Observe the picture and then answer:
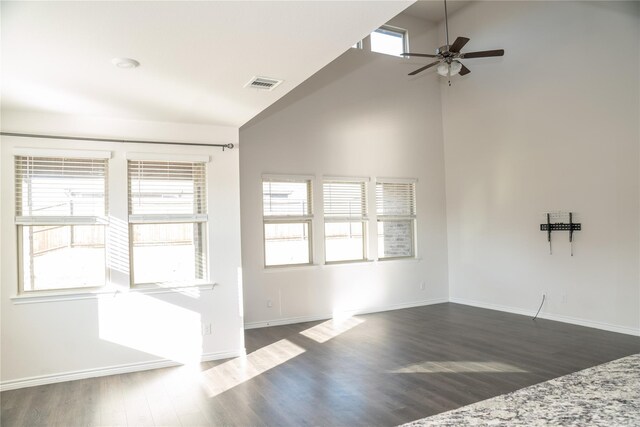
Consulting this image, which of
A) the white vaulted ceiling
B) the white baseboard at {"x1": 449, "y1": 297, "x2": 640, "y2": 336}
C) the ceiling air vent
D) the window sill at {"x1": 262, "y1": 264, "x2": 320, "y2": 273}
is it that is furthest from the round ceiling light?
the white baseboard at {"x1": 449, "y1": 297, "x2": 640, "y2": 336}

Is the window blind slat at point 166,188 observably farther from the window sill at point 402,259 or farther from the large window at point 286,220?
the window sill at point 402,259

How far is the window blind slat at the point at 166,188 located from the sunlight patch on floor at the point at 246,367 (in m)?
1.68

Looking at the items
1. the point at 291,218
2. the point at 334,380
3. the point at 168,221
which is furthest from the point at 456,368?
the point at 168,221

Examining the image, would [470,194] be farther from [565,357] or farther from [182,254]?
[182,254]

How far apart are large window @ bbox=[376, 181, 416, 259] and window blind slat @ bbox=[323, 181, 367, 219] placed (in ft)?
1.05

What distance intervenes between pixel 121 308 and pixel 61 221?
1.04 m

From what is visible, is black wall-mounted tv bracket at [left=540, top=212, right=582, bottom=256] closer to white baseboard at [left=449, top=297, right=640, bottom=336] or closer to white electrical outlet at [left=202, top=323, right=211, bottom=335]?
white baseboard at [left=449, top=297, right=640, bottom=336]

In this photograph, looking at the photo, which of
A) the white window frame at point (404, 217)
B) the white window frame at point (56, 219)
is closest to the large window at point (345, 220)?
the white window frame at point (404, 217)

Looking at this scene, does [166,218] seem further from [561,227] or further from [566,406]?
[561,227]

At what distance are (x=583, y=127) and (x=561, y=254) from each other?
1.79 metres

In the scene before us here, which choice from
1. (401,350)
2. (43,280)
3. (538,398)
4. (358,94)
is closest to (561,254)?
(401,350)

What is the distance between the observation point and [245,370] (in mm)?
4301

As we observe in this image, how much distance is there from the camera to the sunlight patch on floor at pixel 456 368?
412 cm

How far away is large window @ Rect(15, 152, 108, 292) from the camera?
13.3 feet
